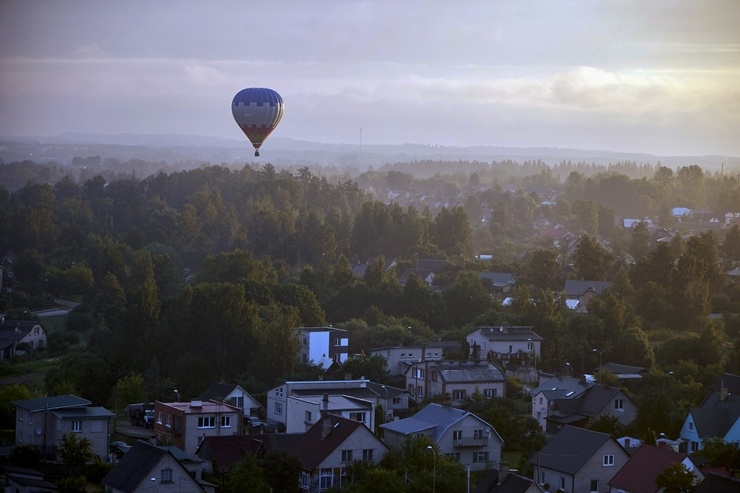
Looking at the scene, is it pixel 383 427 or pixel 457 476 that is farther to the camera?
pixel 383 427

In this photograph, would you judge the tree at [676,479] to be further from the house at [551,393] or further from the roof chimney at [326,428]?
the house at [551,393]

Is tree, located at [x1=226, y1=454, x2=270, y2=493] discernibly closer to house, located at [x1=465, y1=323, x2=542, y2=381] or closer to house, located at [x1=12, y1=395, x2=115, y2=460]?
house, located at [x1=12, y1=395, x2=115, y2=460]

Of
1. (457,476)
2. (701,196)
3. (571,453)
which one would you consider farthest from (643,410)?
(701,196)

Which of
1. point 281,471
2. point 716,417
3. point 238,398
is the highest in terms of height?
point 716,417

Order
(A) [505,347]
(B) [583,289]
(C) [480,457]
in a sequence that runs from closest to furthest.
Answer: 1. (C) [480,457]
2. (A) [505,347]
3. (B) [583,289]

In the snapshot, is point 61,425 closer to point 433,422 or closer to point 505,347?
point 433,422

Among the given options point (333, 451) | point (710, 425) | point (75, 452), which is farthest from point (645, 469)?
point (75, 452)

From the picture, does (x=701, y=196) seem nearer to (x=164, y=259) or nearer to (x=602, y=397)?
(x=164, y=259)
